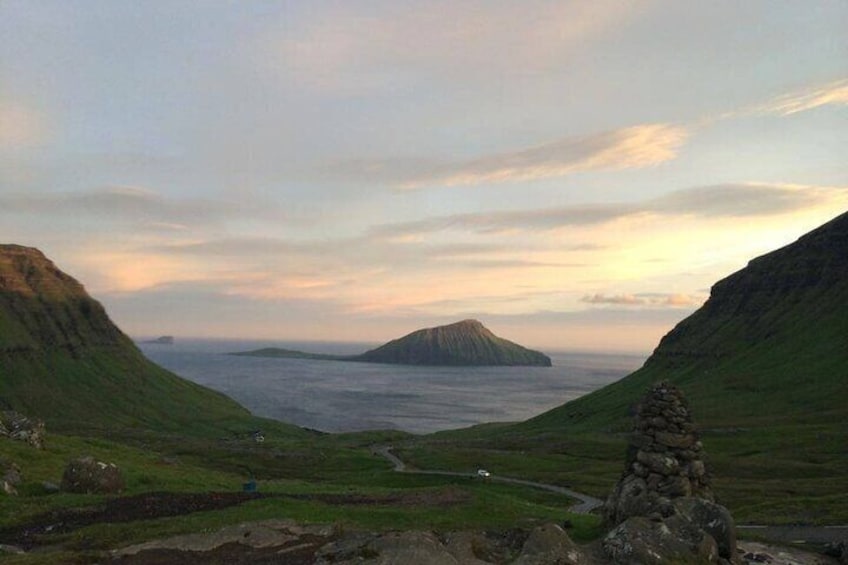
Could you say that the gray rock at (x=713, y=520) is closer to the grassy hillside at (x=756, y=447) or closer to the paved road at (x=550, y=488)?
the grassy hillside at (x=756, y=447)

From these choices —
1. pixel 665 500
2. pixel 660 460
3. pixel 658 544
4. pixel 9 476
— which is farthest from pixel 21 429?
pixel 658 544

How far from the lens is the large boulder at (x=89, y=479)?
4459 cm

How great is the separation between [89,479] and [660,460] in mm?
41758

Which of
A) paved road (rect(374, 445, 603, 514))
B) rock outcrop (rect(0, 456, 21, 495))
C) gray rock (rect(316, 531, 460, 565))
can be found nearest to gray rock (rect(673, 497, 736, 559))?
gray rock (rect(316, 531, 460, 565))

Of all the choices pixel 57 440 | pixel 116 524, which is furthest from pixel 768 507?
pixel 57 440

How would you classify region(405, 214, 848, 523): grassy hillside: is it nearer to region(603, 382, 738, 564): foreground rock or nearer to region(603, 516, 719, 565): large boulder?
region(603, 382, 738, 564): foreground rock

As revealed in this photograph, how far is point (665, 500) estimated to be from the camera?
100ft

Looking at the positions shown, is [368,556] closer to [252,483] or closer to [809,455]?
[252,483]

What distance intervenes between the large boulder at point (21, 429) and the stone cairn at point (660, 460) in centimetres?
5883

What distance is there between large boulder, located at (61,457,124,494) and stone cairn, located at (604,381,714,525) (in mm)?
37087

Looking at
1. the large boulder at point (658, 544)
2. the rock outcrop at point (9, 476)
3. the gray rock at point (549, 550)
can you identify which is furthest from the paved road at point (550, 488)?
the rock outcrop at point (9, 476)

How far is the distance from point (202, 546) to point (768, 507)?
67.8 metres

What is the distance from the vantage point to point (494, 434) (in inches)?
7751

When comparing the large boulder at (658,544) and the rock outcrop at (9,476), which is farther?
the rock outcrop at (9,476)
